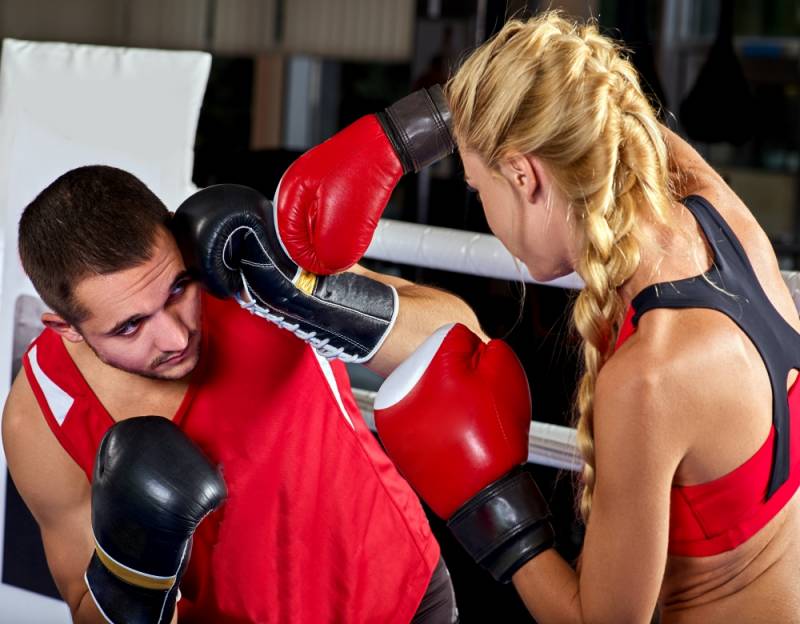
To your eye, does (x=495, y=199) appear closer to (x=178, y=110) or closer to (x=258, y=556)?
(x=258, y=556)

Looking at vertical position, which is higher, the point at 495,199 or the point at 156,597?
the point at 495,199

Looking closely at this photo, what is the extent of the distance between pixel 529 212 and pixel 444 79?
3355mm

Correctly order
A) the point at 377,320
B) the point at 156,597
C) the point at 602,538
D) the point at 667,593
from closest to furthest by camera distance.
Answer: the point at 602,538
the point at 667,593
the point at 156,597
the point at 377,320

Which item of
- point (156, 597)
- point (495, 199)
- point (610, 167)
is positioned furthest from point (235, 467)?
point (610, 167)

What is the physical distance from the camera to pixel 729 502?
3.45 feet

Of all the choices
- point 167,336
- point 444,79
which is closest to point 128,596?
point 167,336

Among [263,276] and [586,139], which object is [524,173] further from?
[263,276]

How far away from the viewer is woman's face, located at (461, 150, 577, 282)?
1.08 metres

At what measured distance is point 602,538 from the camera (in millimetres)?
1054

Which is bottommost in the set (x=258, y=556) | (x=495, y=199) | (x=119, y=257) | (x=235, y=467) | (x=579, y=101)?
(x=258, y=556)

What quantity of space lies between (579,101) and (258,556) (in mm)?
816

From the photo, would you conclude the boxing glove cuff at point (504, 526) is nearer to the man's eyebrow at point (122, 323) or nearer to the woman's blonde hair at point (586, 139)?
the woman's blonde hair at point (586, 139)

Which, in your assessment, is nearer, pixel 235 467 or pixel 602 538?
pixel 602 538

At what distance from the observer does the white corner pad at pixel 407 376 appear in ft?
3.90
